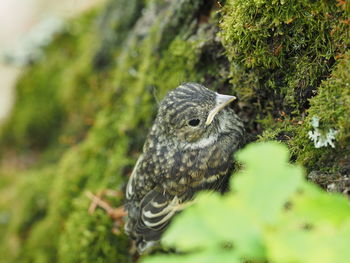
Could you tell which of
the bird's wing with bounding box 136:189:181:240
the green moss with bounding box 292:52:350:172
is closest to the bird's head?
the bird's wing with bounding box 136:189:181:240

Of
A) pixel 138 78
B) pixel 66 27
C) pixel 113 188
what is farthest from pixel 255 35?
pixel 66 27

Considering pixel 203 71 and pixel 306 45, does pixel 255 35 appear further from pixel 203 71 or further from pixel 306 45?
pixel 203 71

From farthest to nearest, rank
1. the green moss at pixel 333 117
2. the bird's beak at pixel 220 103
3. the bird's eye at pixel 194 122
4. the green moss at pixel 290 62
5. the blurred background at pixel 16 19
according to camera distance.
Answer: the blurred background at pixel 16 19 → the bird's eye at pixel 194 122 → the bird's beak at pixel 220 103 → the green moss at pixel 290 62 → the green moss at pixel 333 117

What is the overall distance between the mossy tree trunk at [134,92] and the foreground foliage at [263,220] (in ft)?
3.69

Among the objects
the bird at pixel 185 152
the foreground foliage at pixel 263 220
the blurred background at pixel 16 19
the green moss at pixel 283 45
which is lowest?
the blurred background at pixel 16 19

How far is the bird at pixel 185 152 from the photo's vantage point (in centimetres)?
317

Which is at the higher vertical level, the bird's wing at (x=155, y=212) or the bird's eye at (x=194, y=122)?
the bird's eye at (x=194, y=122)

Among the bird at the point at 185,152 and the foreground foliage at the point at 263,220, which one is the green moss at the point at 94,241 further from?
the foreground foliage at the point at 263,220

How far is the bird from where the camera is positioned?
125 inches

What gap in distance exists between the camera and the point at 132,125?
4480 millimetres

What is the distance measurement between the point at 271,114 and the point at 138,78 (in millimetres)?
1816

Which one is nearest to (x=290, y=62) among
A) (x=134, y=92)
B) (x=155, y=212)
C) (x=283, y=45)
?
(x=283, y=45)

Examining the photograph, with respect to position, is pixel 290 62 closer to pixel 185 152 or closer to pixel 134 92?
pixel 185 152

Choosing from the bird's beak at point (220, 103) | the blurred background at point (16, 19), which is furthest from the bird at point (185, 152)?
the blurred background at point (16, 19)
